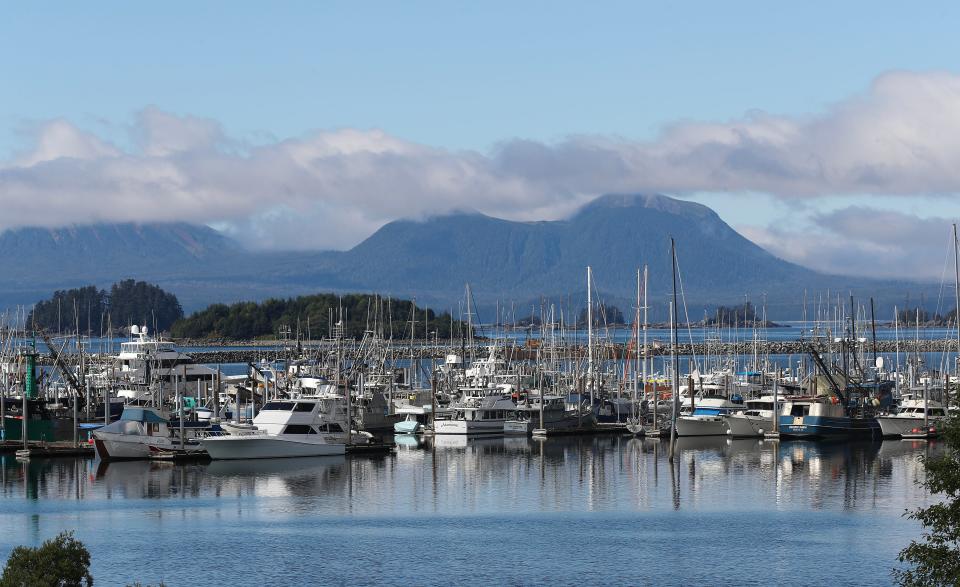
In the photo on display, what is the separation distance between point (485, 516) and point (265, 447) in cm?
1966

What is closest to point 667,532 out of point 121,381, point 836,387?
point 836,387

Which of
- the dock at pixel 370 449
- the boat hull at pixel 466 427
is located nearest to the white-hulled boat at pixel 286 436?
the dock at pixel 370 449

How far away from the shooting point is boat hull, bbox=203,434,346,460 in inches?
Result: 2844

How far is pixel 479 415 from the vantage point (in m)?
91.1

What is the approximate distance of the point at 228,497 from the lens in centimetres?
6131

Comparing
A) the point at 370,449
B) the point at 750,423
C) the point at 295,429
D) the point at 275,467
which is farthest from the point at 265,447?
the point at 750,423

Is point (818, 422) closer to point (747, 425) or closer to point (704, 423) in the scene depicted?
point (747, 425)

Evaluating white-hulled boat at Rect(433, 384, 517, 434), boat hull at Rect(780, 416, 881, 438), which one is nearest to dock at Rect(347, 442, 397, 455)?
white-hulled boat at Rect(433, 384, 517, 434)

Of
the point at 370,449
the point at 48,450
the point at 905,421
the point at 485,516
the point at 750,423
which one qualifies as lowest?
the point at 485,516

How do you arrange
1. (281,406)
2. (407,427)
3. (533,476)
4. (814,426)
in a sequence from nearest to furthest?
(533,476)
(281,406)
(814,426)
(407,427)

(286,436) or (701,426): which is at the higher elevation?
(286,436)

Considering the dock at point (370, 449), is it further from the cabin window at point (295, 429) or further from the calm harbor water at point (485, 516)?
the cabin window at point (295, 429)

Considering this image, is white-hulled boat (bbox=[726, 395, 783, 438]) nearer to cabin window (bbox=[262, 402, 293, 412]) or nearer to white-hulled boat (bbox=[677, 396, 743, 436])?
white-hulled boat (bbox=[677, 396, 743, 436])

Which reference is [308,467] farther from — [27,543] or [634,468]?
[27,543]
